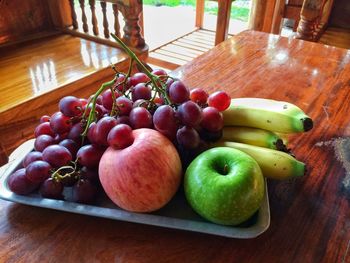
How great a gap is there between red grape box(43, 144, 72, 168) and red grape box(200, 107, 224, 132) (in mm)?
219

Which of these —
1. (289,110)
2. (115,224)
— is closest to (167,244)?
(115,224)

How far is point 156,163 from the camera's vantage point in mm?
434

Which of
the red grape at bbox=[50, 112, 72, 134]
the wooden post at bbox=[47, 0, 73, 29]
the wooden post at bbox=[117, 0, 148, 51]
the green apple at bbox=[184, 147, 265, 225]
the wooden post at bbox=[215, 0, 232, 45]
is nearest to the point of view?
the green apple at bbox=[184, 147, 265, 225]

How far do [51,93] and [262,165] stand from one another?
1.09 meters

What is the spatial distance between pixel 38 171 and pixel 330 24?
96.6 inches

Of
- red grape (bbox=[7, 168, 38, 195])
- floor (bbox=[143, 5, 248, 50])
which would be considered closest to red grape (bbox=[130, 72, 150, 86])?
red grape (bbox=[7, 168, 38, 195])

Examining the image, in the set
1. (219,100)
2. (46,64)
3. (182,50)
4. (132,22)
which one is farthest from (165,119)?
(182,50)

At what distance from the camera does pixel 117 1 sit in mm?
1646

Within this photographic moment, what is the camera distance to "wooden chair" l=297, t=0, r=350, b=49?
1.50m

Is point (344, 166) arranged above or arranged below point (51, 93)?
above

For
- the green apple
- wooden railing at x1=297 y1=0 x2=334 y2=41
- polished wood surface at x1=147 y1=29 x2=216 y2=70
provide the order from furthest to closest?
polished wood surface at x1=147 y1=29 x2=216 y2=70 < wooden railing at x1=297 y1=0 x2=334 y2=41 < the green apple

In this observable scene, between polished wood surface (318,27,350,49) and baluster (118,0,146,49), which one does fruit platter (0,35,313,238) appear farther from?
polished wood surface (318,27,350,49)

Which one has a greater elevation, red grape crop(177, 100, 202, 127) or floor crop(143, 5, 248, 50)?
red grape crop(177, 100, 202, 127)

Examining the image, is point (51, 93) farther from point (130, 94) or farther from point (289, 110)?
point (289, 110)
